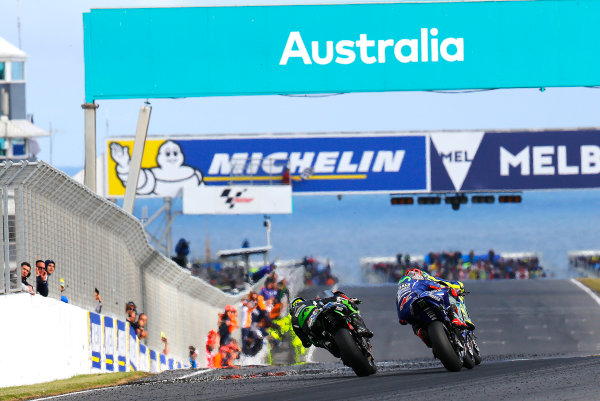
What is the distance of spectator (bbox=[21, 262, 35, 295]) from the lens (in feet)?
47.1

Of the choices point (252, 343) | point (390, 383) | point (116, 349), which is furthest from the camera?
point (252, 343)

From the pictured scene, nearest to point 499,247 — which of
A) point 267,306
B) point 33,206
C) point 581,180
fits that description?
point 581,180

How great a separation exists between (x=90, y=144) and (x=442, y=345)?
9.71m

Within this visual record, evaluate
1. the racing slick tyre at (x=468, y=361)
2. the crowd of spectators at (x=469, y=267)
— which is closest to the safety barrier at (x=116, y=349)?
the racing slick tyre at (x=468, y=361)

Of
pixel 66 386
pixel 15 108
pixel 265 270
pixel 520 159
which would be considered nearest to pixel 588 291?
pixel 265 270

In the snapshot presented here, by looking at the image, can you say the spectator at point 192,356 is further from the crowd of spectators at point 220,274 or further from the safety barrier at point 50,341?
the crowd of spectators at point 220,274

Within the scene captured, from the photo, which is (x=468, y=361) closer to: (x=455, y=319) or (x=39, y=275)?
(x=455, y=319)

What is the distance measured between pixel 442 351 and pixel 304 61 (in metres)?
8.89

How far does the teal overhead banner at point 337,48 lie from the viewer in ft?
69.3

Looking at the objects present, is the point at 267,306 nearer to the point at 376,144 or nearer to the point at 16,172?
the point at 16,172

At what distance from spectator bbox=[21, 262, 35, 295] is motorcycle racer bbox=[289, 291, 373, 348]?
9.86ft

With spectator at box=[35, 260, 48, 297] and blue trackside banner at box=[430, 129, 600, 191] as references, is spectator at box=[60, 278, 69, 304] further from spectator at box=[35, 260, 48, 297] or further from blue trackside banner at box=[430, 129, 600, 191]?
blue trackside banner at box=[430, 129, 600, 191]

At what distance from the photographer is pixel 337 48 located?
69.7 feet

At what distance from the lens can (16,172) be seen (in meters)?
14.5
